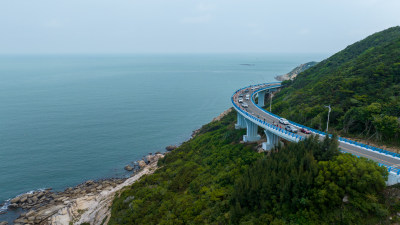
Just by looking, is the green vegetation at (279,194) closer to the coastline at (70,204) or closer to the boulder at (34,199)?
the coastline at (70,204)

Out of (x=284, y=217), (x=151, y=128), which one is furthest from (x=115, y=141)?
(x=284, y=217)

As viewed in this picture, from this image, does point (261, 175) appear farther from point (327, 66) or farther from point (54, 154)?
point (327, 66)

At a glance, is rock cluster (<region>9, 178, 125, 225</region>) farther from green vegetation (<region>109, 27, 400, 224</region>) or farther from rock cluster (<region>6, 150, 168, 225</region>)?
green vegetation (<region>109, 27, 400, 224</region>)

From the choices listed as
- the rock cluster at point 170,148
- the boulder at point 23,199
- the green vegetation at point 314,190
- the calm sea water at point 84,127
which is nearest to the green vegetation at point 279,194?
the green vegetation at point 314,190

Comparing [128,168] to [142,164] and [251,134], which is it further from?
[251,134]

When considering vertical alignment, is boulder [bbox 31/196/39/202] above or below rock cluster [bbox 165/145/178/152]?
below

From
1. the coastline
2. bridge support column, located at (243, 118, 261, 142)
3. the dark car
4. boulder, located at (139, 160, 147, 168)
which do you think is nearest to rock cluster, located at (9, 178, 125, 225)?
the coastline
